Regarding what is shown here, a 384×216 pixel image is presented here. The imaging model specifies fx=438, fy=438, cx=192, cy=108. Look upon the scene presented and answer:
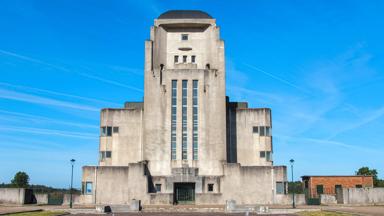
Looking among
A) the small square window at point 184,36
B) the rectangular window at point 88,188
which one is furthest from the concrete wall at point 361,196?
the rectangular window at point 88,188

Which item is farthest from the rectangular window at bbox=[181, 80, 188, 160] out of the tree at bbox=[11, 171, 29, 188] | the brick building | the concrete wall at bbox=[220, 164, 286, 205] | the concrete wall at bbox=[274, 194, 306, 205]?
the tree at bbox=[11, 171, 29, 188]

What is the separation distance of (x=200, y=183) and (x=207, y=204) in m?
3.11

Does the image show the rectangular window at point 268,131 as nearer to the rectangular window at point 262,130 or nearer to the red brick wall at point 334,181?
the rectangular window at point 262,130

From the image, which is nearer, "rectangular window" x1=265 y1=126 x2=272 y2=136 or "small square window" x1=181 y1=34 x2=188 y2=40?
"rectangular window" x1=265 y1=126 x2=272 y2=136

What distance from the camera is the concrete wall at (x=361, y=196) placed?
52.5 metres

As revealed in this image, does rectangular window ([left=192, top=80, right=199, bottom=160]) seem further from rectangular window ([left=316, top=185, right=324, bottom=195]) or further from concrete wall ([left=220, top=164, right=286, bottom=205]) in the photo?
rectangular window ([left=316, top=185, right=324, bottom=195])

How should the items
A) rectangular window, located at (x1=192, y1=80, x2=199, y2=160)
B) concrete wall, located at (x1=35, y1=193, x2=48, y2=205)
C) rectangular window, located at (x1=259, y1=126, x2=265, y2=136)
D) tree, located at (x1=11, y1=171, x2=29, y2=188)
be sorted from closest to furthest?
rectangular window, located at (x1=192, y1=80, x2=199, y2=160)
concrete wall, located at (x1=35, y1=193, x2=48, y2=205)
rectangular window, located at (x1=259, y1=126, x2=265, y2=136)
tree, located at (x1=11, y1=171, x2=29, y2=188)

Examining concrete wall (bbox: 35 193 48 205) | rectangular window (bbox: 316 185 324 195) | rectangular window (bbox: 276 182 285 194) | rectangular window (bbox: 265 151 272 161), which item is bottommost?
concrete wall (bbox: 35 193 48 205)

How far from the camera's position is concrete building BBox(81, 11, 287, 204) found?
5278cm

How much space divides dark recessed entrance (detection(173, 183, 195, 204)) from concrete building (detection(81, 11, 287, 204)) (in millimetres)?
121

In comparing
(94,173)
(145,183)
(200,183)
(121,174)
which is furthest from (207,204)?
(94,173)

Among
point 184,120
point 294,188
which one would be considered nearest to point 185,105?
point 184,120

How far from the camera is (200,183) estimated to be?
5334cm

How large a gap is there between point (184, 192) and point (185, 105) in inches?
435
